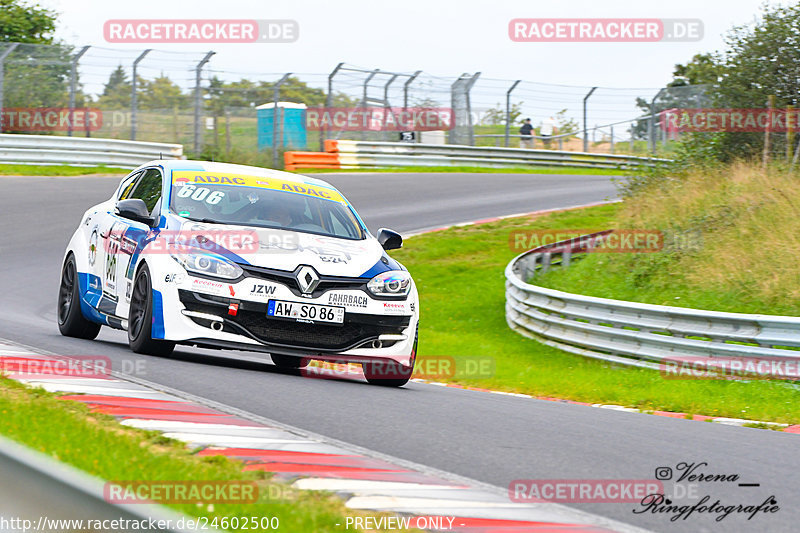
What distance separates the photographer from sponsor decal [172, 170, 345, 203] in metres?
9.13

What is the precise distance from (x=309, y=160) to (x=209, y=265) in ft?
74.8

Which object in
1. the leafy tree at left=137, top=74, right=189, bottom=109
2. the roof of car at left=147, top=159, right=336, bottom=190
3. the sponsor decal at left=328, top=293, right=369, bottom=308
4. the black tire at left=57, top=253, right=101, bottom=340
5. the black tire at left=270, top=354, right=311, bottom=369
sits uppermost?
the leafy tree at left=137, top=74, right=189, bottom=109

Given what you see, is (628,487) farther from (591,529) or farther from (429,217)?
(429,217)

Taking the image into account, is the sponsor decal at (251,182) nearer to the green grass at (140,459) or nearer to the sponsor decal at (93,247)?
the sponsor decal at (93,247)

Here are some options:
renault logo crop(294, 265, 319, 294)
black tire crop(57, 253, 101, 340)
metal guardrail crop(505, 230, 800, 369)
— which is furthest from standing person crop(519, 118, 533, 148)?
renault logo crop(294, 265, 319, 294)

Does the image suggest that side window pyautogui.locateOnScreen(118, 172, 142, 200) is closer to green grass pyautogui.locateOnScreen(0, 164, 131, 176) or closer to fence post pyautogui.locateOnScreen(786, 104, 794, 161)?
fence post pyautogui.locateOnScreen(786, 104, 794, 161)

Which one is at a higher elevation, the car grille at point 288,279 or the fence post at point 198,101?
the fence post at point 198,101

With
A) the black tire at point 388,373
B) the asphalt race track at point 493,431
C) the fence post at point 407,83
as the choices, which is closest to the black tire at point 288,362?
the asphalt race track at point 493,431

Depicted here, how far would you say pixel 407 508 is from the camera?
14.0 feet

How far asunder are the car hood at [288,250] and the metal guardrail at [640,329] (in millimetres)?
4555

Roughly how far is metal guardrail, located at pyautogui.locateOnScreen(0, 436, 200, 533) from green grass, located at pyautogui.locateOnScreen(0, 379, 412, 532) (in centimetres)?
54

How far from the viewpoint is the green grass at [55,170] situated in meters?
25.2

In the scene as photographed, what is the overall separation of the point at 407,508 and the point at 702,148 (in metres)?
17.9

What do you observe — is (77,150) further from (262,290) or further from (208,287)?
(262,290)
